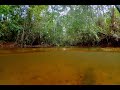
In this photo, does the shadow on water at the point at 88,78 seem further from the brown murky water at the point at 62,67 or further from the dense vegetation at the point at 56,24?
the dense vegetation at the point at 56,24

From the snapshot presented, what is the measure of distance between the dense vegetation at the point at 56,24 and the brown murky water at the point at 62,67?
17 centimetres

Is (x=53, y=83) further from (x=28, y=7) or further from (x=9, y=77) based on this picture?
(x=28, y=7)

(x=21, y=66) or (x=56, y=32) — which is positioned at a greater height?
(x=56, y=32)

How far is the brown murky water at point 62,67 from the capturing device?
19.0 feet

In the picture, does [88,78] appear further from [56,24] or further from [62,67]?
[56,24]

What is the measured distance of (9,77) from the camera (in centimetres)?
581

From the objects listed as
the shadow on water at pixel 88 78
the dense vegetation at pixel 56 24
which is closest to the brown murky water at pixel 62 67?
the shadow on water at pixel 88 78

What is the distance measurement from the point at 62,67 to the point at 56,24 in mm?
715

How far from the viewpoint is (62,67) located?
5832 mm

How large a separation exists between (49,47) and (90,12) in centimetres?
89

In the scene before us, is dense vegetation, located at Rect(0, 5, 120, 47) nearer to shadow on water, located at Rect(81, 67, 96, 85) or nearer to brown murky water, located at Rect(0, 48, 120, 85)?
brown murky water, located at Rect(0, 48, 120, 85)

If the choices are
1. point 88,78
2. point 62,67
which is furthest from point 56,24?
point 88,78
